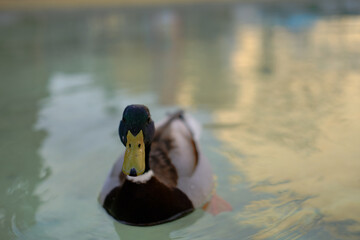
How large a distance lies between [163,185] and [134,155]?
0.40m

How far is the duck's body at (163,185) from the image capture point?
2795 millimetres

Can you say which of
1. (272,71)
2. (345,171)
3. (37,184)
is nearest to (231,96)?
(272,71)

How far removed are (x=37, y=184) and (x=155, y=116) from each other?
1836mm

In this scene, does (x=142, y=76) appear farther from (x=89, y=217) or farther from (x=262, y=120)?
(x=89, y=217)

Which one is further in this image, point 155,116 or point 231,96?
point 231,96

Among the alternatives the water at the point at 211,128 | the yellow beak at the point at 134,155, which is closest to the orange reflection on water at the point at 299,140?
the water at the point at 211,128

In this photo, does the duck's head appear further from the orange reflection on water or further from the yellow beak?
the orange reflection on water

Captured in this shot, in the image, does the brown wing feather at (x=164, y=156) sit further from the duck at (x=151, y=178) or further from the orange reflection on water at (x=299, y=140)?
the orange reflection on water at (x=299, y=140)

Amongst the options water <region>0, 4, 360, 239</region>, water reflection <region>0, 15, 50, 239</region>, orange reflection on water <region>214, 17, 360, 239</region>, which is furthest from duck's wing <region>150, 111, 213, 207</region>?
water reflection <region>0, 15, 50, 239</region>

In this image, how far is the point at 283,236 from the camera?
8.89 ft

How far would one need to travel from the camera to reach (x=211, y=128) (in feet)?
15.0

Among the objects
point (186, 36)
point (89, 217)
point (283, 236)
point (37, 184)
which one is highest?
point (186, 36)

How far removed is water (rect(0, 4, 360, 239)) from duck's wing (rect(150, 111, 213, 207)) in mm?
160

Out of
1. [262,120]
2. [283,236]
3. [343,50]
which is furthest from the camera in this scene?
[343,50]
